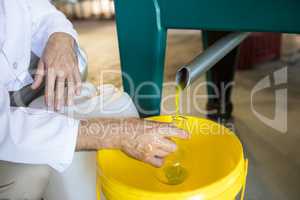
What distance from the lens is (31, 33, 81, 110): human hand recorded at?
2.27ft

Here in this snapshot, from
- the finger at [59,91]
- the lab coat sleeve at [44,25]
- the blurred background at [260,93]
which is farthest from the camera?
the blurred background at [260,93]

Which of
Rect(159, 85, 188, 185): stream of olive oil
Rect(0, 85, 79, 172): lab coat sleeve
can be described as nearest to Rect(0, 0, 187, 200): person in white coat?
Rect(0, 85, 79, 172): lab coat sleeve

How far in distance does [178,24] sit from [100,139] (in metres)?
0.41

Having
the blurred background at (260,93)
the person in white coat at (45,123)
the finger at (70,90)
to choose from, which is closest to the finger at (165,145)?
the person in white coat at (45,123)

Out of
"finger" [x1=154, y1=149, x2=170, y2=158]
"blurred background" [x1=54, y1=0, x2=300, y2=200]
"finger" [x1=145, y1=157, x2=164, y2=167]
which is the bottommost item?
"blurred background" [x1=54, y1=0, x2=300, y2=200]

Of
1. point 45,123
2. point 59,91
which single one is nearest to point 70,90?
point 59,91

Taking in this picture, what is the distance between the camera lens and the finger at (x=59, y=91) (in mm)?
683

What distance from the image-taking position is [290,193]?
1.02 meters

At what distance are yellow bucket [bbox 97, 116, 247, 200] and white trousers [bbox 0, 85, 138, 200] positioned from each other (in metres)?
0.11

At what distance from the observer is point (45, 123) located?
562mm

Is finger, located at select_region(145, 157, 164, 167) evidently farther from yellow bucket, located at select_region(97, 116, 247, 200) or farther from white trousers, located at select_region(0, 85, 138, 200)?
white trousers, located at select_region(0, 85, 138, 200)

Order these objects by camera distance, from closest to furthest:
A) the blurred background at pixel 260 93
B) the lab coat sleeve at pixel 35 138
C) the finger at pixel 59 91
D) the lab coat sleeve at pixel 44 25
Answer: the lab coat sleeve at pixel 35 138
the finger at pixel 59 91
the lab coat sleeve at pixel 44 25
the blurred background at pixel 260 93

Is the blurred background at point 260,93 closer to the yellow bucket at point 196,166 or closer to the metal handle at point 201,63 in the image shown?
the yellow bucket at point 196,166

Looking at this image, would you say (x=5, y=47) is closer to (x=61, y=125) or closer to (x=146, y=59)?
(x=61, y=125)
